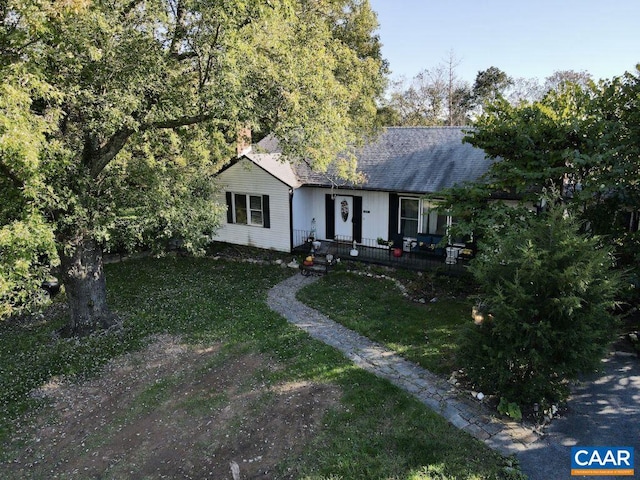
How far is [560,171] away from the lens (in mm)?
10711

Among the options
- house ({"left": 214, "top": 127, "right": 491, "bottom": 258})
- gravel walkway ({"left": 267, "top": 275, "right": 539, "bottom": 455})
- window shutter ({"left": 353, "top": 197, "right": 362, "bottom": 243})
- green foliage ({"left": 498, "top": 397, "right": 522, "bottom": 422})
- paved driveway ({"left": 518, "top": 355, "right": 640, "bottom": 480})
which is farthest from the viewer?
window shutter ({"left": 353, "top": 197, "right": 362, "bottom": 243})

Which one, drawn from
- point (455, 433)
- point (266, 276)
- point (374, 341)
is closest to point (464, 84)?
point (266, 276)

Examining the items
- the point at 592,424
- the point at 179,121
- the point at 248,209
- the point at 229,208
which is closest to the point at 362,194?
the point at 248,209

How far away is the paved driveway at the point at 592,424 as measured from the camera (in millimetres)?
6621

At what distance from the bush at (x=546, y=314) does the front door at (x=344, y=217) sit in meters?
10.2

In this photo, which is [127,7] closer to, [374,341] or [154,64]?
[154,64]

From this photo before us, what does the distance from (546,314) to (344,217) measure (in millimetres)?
11226

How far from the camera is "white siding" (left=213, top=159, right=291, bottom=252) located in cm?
1786

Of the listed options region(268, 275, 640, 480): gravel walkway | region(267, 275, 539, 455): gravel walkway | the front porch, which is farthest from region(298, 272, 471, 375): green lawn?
the front porch

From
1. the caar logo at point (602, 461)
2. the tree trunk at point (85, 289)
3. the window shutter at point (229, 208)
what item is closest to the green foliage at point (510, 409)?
the caar logo at point (602, 461)

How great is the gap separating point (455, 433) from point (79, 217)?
31.0 feet

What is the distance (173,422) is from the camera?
8000 mm

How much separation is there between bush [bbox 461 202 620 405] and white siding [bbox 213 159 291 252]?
1123 centimetres

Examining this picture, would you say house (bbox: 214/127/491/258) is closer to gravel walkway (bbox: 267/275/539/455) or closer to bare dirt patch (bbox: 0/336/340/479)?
gravel walkway (bbox: 267/275/539/455)
